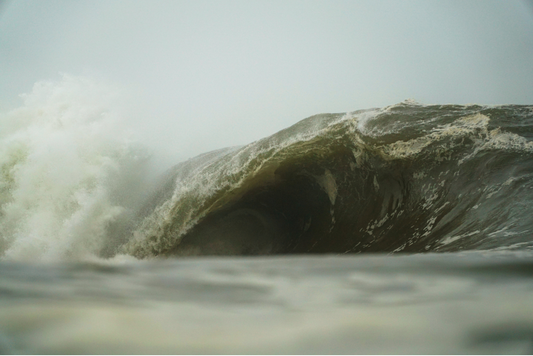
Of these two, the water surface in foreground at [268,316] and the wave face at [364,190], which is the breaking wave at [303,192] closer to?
the wave face at [364,190]

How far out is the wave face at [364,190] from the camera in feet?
14.2

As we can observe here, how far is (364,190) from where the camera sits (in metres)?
6.04

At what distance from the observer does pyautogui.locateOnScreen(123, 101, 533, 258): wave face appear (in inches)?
171

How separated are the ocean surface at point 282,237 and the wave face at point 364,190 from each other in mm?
25

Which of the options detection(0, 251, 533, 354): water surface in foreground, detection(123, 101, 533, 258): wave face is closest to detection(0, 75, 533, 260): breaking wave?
detection(123, 101, 533, 258): wave face

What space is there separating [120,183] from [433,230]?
316 inches

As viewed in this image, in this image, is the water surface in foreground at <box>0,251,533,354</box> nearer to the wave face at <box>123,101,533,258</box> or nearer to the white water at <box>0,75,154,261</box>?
the wave face at <box>123,101,533,258</box>

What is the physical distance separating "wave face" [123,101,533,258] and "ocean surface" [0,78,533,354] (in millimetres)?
25

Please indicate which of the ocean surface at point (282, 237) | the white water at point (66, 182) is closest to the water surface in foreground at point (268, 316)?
the ocean surface at point (282, 237)

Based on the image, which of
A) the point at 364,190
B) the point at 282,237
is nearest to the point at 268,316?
the point at 364,190

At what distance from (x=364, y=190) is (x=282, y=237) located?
2.36m

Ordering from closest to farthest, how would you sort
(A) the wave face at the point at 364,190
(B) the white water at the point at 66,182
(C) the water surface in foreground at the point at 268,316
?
(C) the water surface in foreground at the point at 268,316, (A) the wave face at the point at 364,190, (B) the white water at the point at 66,182

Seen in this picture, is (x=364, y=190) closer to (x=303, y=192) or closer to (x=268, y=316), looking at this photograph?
(x=303, y=192)

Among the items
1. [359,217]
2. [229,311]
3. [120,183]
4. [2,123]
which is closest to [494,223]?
[359,217]
